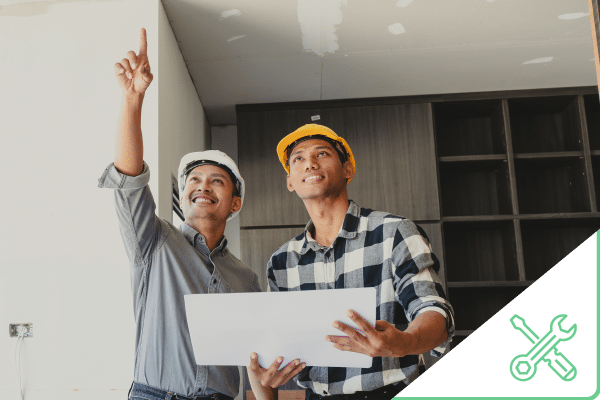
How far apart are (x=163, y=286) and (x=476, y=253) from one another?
312 centimetres

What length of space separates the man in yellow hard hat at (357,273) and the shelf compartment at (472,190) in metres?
2.58

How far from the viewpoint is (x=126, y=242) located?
1465 mm

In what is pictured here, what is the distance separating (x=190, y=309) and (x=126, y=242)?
1.46 ft

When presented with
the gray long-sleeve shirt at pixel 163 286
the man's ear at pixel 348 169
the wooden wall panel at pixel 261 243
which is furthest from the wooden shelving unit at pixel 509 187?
the gray long-sleeve shirt at pixel 163 286

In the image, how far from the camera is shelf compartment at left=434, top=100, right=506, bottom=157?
4.14 metres

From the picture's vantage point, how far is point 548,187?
13.5 ft

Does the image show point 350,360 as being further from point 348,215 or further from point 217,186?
point 217,186

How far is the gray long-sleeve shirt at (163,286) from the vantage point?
1.37 metres

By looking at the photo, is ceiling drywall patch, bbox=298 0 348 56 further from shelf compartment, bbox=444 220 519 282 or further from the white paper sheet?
the white paper sheet

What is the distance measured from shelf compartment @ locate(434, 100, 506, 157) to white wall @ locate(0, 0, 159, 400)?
2522 millimetres

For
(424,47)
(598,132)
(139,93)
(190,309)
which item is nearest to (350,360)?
(190,309)

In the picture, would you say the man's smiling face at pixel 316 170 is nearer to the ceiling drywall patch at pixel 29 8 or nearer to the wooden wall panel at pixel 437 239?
the ceiling drywall patch at pixel 29 8

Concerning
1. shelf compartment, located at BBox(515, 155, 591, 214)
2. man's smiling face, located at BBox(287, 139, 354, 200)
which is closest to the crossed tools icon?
man's smiling face, located at BBox(287, 139, 354, 200)
